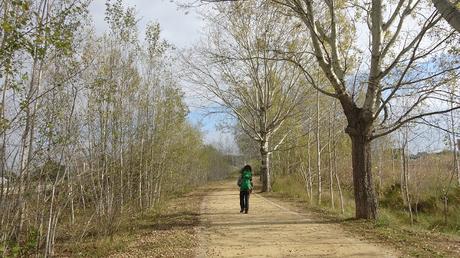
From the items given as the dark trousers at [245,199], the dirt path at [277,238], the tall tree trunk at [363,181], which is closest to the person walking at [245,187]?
the dark trousers at [245,199]

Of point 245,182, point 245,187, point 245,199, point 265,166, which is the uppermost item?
point 265,166

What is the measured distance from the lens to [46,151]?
9719 mm

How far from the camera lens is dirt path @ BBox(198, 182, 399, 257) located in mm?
8320

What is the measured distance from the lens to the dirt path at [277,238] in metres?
8.32

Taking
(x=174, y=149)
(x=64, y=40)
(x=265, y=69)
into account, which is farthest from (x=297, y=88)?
(x=64, y=40)

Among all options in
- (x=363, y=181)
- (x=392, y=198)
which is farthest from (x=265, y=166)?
(x=363, y=181)

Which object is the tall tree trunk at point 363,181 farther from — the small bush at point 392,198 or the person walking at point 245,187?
the small bush at point 392,198

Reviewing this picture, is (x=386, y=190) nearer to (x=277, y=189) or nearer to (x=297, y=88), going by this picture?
(x=277, y=189)

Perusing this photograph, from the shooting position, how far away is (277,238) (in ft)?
31.8

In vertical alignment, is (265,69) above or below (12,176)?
above

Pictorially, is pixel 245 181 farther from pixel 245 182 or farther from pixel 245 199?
pixel 245 199

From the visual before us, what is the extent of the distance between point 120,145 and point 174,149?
11872 millimetres

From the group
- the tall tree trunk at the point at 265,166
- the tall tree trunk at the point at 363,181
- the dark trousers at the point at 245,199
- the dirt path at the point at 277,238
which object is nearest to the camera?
the dirt path at the point at 277,238

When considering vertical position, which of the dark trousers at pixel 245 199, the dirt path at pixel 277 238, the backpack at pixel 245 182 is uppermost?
the backpack at pixel 245 182
